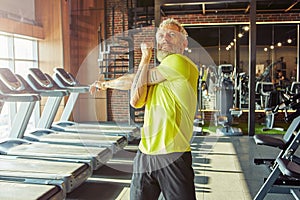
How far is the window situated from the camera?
5.81m

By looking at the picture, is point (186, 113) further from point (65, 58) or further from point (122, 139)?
point (65, 58)

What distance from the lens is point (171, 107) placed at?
1.55 metres

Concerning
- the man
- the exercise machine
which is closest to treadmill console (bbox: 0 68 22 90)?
the man

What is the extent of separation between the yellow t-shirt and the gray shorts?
0.05m

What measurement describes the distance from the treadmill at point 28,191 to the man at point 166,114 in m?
1.43

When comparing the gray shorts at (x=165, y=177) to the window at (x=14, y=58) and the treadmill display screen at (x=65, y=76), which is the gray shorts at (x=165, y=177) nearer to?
the treadmill display screen at (x=65, y=76)

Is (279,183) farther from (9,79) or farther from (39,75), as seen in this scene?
(39,75)

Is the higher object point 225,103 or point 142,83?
point 142,83

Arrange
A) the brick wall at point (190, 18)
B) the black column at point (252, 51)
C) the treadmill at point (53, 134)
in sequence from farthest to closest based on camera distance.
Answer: the brick wall at point (190, 18) < the black column at point (252, 51) < the treadmill at point (53, 134)

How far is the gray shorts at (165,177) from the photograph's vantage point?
1.62m

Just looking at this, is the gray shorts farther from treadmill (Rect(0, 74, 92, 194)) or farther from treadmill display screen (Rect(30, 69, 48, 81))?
treadmill display screen (Rect(30, 69, 48, 81))

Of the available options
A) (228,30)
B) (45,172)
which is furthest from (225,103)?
(45,172)

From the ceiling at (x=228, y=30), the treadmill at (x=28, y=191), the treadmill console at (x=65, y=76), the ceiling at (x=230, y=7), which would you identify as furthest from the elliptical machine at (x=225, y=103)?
the treadmill at (x=28, y=191)

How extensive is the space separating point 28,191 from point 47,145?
6.45 feet
